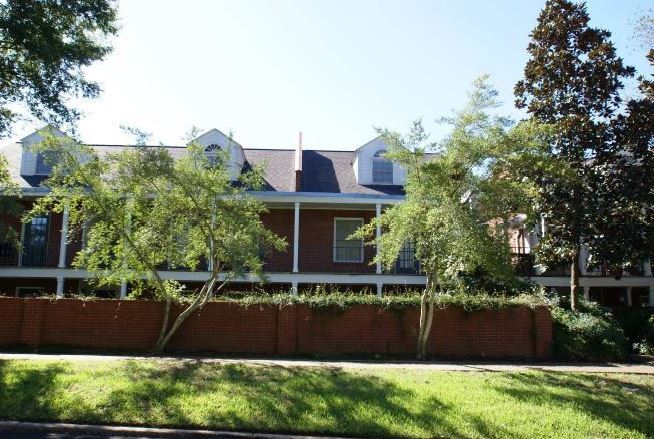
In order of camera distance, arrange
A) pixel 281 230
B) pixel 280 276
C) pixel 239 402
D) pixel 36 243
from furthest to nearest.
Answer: pixel 281 230, pixel 36 243, pixel 280 276, pixel 239 402

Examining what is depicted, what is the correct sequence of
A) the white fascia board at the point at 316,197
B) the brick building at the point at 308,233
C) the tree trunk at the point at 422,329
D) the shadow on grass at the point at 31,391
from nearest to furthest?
the shadow on grass at the point at 31,391 → the tree trunk at the point at 422,329 → the brick building at the point at 308,233 → the white fascia board at the point at 316,197

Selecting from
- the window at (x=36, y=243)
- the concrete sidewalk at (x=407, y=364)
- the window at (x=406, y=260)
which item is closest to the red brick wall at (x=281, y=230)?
the window at (x=406, y=260)

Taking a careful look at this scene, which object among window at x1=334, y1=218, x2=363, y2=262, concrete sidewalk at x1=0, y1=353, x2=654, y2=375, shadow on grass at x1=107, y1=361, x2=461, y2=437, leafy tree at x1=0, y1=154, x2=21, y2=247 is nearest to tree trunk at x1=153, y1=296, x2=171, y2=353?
concrete sidewalk at x1=0, y1=353, x2=654, y2=375

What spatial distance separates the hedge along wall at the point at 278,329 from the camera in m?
12.5

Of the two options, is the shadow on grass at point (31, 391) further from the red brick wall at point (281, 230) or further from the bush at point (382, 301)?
the red brick wall at point (281, 230)

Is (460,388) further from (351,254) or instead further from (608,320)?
(351,254)

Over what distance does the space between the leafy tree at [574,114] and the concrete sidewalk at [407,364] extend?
11.3 feet

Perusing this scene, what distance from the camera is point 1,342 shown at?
12469 millimetres

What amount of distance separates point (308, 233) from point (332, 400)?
494 inches

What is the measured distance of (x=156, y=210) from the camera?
37.4 ft

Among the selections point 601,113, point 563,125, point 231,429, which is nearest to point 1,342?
point 231,429

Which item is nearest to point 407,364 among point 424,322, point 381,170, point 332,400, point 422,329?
point 422,329

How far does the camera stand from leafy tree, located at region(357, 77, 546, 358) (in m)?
10.3

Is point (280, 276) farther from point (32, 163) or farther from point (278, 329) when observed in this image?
point (32, 163)
